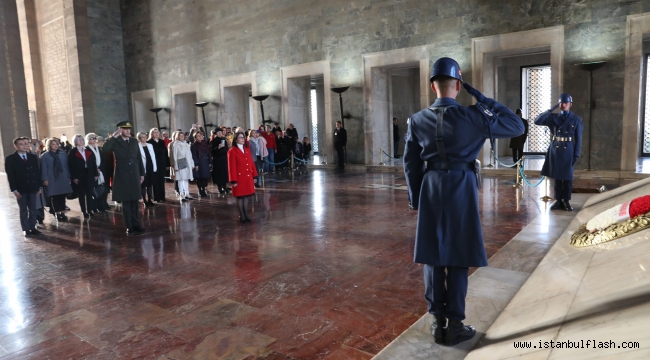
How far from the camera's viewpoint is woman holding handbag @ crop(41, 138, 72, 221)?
8320 millimetres

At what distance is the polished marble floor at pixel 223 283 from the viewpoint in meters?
3.34

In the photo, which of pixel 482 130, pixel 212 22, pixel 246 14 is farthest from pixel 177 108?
pixel 482 130

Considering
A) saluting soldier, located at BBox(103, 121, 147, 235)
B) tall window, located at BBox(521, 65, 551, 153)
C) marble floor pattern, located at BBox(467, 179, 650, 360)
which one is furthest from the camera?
tall window, located at BBox(521, 65, 551, 153)

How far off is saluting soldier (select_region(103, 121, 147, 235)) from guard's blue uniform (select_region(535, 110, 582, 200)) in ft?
21.1

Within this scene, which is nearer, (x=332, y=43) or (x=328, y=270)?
(x=328, y=270)

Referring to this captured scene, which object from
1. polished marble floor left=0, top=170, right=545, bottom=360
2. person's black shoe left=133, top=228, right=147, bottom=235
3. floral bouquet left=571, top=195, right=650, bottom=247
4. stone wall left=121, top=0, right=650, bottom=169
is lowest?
polished marble floor left=0, top=170, right=545, bottom=360

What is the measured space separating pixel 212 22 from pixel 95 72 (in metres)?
7.81

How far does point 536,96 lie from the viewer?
17734 millimetres

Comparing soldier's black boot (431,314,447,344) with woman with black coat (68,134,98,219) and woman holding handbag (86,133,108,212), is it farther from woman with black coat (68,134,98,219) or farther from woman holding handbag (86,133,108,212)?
woman holding handbag (86,133,108,212)

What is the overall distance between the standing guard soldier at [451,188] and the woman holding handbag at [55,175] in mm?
7716

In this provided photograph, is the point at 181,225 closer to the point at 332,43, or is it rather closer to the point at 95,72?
the point at 332,43

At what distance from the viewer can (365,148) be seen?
53.4 ft

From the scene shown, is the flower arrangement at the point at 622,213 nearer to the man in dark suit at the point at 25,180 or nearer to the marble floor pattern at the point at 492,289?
the marble floor pattern at the point at 492,289

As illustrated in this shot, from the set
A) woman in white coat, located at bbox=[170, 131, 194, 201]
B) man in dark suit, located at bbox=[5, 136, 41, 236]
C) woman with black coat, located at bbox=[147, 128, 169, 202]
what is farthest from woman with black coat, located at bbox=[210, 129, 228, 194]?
man in dark suit, located at bbox=[5, 136, 41, 236]
